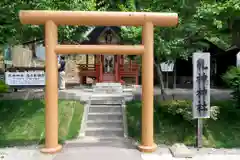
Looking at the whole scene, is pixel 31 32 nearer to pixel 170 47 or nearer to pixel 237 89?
pixel 170 47

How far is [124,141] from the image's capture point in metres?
7.59

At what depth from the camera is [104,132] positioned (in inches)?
320

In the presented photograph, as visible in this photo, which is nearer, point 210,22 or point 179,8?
point 210,22

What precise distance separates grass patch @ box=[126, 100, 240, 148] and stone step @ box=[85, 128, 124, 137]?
1.14 ft

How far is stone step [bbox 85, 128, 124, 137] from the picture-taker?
8.06m

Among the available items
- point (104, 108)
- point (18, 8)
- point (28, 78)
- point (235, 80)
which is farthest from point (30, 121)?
point (235, 80)

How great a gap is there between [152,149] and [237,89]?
3.66m

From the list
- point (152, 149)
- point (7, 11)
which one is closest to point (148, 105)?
point (152, 149)

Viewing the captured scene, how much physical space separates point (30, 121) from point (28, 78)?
2709 millimetres

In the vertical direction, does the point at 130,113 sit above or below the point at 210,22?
below

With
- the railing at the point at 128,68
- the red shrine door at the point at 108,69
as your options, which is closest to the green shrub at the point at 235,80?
the railing at the point at 128,68

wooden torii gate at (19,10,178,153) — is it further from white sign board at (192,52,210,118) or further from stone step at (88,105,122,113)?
stone step at (88,105,122,113)

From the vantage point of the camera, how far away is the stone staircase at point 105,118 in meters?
8.12

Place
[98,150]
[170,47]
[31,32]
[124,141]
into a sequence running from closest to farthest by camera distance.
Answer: [98,150] < [124,141] < [170,47] < [31,32]
